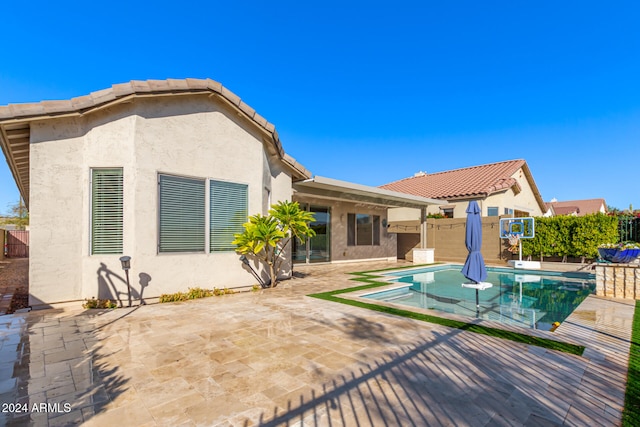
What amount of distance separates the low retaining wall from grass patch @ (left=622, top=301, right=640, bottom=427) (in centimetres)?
432

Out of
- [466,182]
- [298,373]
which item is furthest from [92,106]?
[466,182]

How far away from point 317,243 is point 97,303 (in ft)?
36.0

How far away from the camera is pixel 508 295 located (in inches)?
406

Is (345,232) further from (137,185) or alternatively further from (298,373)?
(298,373)

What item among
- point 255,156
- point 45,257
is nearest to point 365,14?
point 255,156

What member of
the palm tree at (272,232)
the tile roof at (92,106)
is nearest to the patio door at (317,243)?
the palm tree at (272,232)

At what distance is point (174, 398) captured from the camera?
3307 mm

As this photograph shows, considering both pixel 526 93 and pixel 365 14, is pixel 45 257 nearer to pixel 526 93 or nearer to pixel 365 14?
pixel 365 14

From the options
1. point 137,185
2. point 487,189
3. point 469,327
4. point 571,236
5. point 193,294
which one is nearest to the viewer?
point 469,327

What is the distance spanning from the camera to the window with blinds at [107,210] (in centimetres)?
754

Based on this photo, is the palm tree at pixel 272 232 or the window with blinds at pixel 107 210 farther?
the palm tree at pixel 272 232

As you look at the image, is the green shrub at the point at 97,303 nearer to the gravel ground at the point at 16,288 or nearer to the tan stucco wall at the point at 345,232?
the gravel ground at the point at 16,288

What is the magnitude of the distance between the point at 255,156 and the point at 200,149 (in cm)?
174

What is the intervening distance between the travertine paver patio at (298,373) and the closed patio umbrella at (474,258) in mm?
2202
